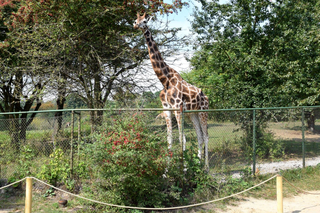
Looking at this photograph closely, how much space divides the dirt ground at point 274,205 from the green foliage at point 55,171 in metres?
3.74

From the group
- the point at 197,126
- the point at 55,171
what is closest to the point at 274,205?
the point at 197,126

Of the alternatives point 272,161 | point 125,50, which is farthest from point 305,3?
point 125,50

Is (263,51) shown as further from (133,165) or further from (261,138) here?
(133,165)

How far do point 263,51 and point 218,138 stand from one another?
4.64 metres

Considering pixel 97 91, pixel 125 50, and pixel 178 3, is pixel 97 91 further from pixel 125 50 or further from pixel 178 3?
pixel 178 3

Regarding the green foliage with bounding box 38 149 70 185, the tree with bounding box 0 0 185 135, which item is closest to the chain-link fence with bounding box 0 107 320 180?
the green foliage with bounding box 38 149 70 185

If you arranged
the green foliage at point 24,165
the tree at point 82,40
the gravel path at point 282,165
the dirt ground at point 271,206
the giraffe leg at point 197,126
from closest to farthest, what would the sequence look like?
the dirt ground at point 271,206, the green foliage at point 24,165, the giraffe leg at point 197,126, the gravel path at point 282,165, the tree at point 82,40

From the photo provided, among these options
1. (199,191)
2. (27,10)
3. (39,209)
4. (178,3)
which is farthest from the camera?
(178,3)

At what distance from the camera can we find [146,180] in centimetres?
577

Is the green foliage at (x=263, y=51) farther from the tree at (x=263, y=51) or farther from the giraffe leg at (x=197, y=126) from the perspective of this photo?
the giraffe leg at (x=197, y=126)

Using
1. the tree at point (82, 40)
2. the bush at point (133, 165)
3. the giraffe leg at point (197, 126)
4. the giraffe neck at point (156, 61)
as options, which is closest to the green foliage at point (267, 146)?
the giraffe leg at point (197, 126)

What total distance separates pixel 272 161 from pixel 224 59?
13.2 ft

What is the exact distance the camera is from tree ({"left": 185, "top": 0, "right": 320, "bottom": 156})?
10266 mm

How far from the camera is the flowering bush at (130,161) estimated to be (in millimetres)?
5633
